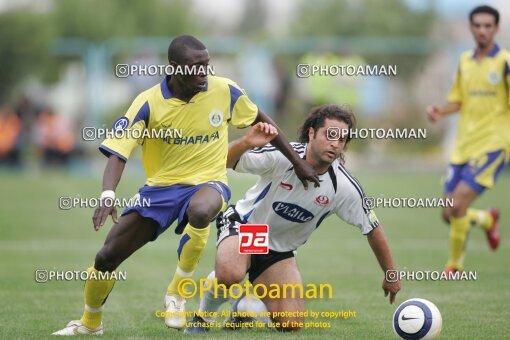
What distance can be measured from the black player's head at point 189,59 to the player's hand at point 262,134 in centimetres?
55

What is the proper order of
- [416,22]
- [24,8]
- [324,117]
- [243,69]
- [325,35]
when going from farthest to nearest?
[325,35], [416,22], [24,8], [243,69], [324,117]

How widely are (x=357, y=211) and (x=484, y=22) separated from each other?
13.6 ft

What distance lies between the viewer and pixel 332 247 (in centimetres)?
1396

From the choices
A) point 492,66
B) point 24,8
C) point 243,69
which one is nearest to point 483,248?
point 492,66

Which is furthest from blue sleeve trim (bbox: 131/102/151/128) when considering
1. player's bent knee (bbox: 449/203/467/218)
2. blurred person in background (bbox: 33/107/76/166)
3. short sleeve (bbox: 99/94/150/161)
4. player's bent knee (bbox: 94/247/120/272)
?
blurred person in background (bbox: 33/107/76/166)

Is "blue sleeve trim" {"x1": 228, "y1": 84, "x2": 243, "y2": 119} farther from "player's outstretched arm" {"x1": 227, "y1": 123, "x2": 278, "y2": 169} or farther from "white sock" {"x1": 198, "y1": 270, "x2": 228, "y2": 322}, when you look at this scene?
"white sock" {"x1": 198, "y1": 270, "x2": 228, "y2": 322}

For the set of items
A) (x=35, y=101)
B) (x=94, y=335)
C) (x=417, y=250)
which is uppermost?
(x=35, y=101)

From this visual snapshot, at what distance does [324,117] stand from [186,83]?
3.92ft

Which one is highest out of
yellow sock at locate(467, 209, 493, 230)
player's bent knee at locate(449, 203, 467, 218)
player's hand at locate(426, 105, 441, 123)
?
player's hand at locate(426, 105, 441, 123)

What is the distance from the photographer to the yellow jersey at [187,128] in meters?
7.26

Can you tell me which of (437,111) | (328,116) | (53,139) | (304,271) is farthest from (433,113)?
(53,139)

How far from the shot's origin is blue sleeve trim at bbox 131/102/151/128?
7.14 m

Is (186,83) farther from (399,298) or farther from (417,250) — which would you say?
(417,250)

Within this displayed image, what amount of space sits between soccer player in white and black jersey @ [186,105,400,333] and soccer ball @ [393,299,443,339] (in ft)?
1.35
